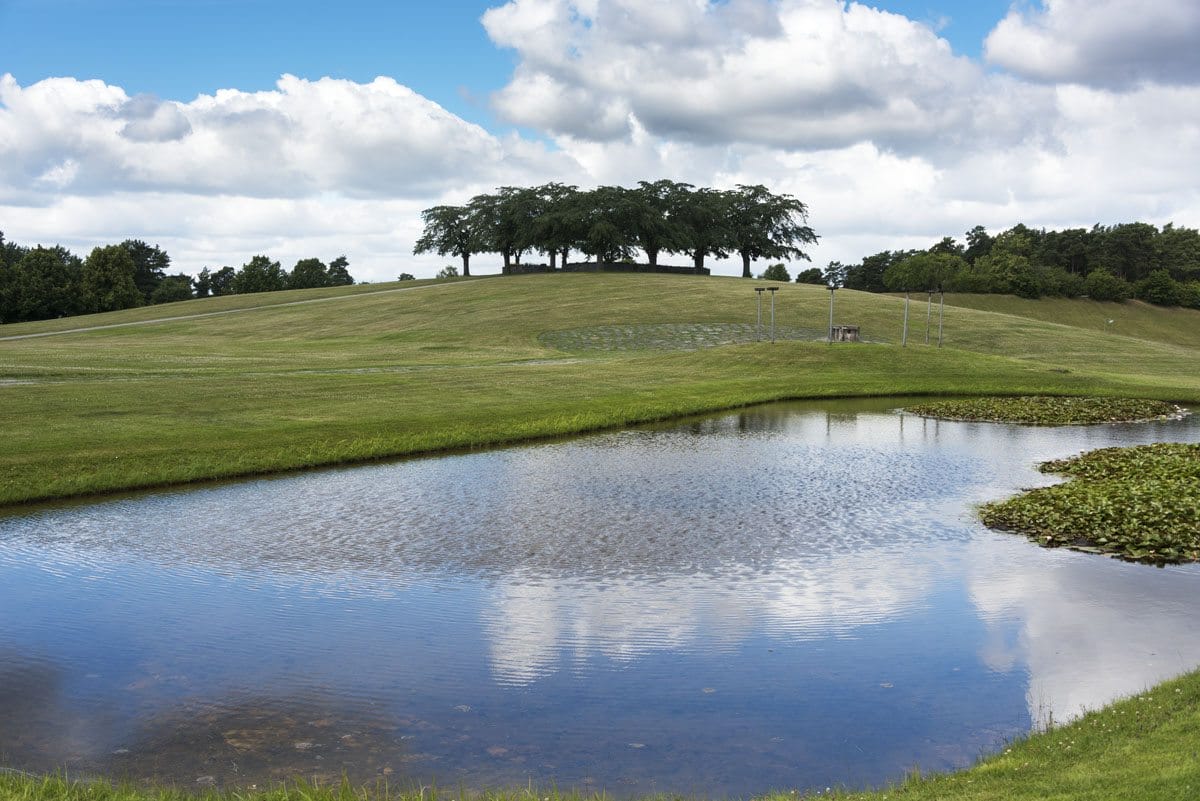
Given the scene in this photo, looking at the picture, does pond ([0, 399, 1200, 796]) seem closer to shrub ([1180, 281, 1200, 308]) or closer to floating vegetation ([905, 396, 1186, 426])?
floating vegetation ([905, 396, 1186, 426])

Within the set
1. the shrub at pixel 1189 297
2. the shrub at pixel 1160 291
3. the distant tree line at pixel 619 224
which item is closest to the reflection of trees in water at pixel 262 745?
the distant tree line at pixel 619 224

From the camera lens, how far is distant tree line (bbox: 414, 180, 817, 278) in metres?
127

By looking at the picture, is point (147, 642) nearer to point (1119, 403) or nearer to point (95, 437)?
point (95, 437)

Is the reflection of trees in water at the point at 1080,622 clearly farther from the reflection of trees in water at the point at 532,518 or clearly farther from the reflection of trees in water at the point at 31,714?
the reflection of trees in water at the point at 31,714

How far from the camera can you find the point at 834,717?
425 inches

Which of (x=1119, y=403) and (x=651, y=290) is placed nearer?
(x=1119, y=403)

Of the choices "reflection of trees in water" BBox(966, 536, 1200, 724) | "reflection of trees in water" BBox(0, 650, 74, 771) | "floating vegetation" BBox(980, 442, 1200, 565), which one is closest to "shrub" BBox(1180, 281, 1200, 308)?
"floating vegetation" BBox(980, 442, 1200, 565)

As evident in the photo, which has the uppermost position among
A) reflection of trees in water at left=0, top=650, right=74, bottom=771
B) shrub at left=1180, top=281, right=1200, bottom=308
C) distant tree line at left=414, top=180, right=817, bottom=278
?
distant tree line at left=414, top=180, right=817, bottom=278

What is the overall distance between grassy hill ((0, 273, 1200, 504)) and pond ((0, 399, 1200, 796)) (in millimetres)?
5834

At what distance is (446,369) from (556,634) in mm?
39136

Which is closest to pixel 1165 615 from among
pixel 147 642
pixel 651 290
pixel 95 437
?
pixel 147 642

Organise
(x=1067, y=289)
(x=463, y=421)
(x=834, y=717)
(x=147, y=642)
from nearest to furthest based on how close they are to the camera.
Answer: (x=834, y=717) → (x=147, y=642) → (x=463, y=421) → (x=1067, y=289)

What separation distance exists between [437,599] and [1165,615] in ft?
33.9

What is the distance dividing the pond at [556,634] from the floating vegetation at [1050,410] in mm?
15729
